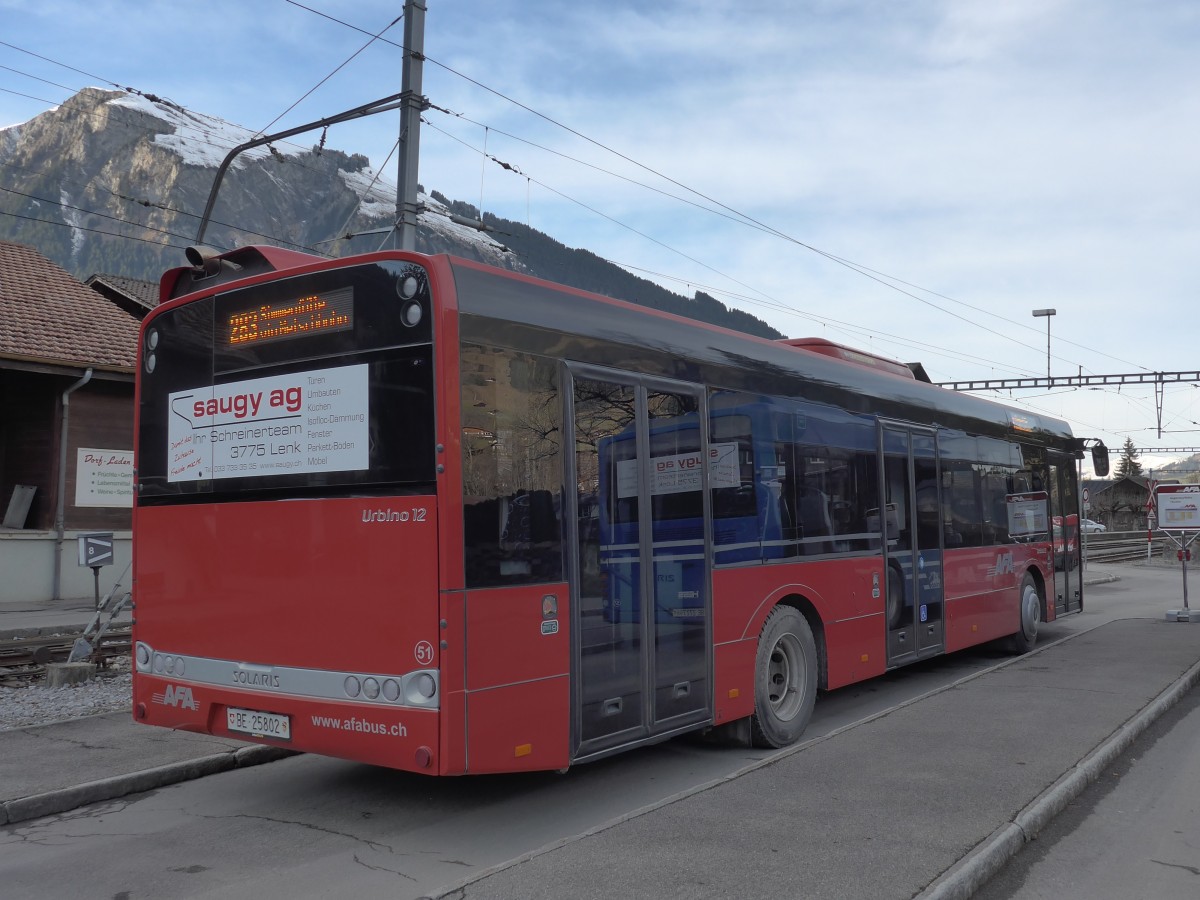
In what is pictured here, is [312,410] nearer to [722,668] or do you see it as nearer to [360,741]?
[360,741]

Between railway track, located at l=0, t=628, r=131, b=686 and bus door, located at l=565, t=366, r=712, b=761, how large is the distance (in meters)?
6.98

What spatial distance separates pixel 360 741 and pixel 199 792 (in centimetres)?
219

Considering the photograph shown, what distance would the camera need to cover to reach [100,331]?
20.8m

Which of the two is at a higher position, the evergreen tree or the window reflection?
the evergreen tree

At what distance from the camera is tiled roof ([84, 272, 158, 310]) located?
96.8ft

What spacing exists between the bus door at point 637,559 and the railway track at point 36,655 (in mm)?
6975

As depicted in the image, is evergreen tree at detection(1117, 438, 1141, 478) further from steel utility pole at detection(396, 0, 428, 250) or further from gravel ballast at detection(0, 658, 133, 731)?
gravel ballast at detection(0, 658, 133, 731)

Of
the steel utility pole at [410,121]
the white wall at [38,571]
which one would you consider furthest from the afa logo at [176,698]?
the white wall at [38,571]

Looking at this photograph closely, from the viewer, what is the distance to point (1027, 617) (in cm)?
1320

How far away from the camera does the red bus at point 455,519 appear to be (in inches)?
208

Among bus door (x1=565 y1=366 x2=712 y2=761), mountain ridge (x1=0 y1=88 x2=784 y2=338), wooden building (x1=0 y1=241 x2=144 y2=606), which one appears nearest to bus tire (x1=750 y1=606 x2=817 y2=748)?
bus door (x1=565 y1=366 x2=712 y2=761)

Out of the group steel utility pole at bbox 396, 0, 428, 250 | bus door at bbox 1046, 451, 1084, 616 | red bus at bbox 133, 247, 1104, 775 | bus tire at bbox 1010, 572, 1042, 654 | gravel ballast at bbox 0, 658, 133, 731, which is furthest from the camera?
bus door at bbox 1046, 451, 1084, 616

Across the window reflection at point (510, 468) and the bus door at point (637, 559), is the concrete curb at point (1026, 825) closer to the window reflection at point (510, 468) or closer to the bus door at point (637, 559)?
the bus door at point (637, 559)

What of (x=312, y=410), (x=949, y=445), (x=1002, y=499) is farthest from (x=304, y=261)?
(x=1002, y=499)
